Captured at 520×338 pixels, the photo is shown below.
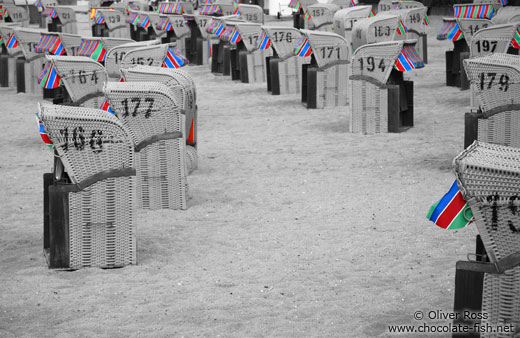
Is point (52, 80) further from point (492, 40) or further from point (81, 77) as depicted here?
point (492, 40)

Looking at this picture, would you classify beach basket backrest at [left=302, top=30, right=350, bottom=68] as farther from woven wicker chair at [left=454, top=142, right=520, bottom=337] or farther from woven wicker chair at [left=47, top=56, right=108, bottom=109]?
woven wicker chair at [left=454, top=142, right=520, bottom=337]

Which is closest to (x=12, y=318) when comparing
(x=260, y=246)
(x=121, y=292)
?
(x=121, y=292)

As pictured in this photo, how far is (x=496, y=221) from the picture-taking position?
15.1 feet

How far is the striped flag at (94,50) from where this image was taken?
15.2 metres

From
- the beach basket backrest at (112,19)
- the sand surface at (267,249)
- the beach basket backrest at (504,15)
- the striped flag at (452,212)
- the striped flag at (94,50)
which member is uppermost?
the striped flag at (452,212)

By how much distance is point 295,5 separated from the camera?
28.3m

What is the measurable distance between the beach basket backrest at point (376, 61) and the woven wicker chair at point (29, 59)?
25.3ft

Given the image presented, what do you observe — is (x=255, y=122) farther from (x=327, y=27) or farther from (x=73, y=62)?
(x=327, y=27)

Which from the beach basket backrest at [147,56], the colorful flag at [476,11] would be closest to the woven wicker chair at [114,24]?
the colorful flag at [476,11]

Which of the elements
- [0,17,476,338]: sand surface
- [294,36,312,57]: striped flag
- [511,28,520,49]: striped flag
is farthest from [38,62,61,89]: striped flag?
[511,28,520,49]: striped flag

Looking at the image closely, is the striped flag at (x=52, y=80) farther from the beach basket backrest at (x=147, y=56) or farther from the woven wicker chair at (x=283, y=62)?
the woven wicker chair at (x=283, y=62)

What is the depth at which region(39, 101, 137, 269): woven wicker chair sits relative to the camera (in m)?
6.65

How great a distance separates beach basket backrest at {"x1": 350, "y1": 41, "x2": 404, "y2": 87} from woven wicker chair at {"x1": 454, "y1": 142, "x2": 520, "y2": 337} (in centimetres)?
765

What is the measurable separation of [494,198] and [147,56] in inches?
329
